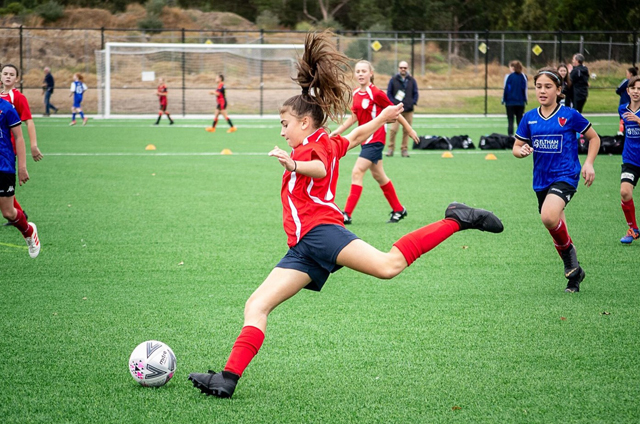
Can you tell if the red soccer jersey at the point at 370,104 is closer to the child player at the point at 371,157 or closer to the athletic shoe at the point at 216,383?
the child player at the point at 371,157

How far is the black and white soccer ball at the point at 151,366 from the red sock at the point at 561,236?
3.82 meters

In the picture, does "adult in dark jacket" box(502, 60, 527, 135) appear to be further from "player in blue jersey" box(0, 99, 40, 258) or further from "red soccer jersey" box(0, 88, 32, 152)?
"player in blue jersey" box(0, 99, 40, 258)

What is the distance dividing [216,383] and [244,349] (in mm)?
249

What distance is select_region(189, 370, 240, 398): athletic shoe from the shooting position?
4.05 m

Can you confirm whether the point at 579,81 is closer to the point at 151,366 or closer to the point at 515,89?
the point at 515,89

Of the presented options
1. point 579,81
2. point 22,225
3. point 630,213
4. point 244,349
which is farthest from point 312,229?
point 579,81

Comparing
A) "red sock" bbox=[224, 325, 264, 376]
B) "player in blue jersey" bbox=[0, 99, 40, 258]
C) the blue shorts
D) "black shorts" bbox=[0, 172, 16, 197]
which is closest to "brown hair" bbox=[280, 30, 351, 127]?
the blue shorts

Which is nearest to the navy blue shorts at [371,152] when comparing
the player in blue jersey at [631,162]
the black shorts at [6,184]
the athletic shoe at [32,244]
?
the player in blue jersey at [631,162]

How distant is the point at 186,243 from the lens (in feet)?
28.1

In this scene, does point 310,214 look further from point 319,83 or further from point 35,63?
point 35,63

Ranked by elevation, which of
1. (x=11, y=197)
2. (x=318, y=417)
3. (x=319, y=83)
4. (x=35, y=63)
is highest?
(x=35, y=63)

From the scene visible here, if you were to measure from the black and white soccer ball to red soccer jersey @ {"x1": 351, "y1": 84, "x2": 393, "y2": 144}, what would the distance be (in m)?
6.16

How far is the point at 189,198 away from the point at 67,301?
5911 mm

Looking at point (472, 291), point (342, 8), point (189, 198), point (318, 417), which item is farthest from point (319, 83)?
point (342, 8)
